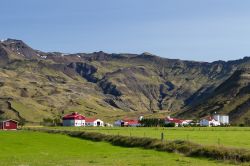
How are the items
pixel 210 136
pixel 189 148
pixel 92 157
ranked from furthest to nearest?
pixel 210 136 < pixel 189 148 < pixel 92 157

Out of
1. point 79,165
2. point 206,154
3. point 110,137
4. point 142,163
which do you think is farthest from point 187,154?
point 110,137

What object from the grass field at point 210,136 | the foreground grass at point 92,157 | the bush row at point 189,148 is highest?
the grass field at point 210,136

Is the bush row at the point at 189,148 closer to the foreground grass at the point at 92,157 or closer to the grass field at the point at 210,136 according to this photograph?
the foreground grass at the point at 92,157

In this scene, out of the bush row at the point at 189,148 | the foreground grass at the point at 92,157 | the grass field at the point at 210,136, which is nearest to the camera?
the foreground grass at the point at 92,157

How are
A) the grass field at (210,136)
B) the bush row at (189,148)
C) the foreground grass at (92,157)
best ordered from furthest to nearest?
the grass field at (210,136) → the bush row at (189,148) → the foreground grass at (92,157)

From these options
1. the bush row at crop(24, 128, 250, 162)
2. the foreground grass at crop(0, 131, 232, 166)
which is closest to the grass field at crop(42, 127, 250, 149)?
the bush row at crop(24, 128, 250, 162)

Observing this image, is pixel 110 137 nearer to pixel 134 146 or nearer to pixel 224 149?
pixel 134 146

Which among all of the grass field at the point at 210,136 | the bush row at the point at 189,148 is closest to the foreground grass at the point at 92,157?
the bush row at the point at 189,148

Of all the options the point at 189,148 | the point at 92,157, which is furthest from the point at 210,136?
the point at 92,157

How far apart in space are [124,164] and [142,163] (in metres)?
1.73

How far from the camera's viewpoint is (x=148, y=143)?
2532 inches

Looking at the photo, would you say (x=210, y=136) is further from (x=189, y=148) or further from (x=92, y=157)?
(x=92, y=157)

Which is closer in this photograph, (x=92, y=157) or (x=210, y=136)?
(x=92, y=157)

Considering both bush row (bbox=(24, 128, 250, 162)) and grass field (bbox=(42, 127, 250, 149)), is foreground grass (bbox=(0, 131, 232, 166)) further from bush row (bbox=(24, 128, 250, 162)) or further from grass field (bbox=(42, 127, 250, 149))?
grass field (bbox=(42, 127, 250, 149))
